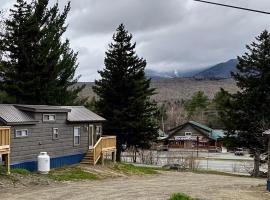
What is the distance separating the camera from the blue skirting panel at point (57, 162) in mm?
25648

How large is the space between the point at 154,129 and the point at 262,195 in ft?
77.6

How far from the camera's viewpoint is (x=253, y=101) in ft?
131

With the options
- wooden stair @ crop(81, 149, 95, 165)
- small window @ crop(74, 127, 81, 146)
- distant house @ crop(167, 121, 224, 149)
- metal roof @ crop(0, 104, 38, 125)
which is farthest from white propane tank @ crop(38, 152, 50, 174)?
distant house @ crop(167, 121, 224, 149)

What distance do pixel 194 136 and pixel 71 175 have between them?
246 feet

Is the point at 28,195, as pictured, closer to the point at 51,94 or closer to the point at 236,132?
the point at 51,94

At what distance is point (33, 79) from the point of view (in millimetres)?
39031

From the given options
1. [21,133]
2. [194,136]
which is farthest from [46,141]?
[194,136]

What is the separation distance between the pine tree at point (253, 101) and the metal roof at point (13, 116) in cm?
2017

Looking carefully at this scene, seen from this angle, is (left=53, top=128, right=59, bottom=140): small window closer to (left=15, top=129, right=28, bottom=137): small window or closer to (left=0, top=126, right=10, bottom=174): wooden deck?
(left=15, top=129, right=28, bottom=137): small window

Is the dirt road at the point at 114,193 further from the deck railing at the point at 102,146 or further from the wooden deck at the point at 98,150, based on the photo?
the deck railing at the point at 102,146

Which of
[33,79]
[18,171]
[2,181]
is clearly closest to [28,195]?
[2,181]

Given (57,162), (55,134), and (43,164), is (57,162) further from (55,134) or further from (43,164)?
(43,164)

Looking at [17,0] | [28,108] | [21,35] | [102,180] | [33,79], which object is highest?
[17,0]

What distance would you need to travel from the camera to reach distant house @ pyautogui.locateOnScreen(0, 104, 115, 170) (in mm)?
25219
